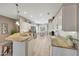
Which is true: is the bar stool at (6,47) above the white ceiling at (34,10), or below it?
below

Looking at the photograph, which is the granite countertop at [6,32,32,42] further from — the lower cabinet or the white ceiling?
the lower cabinet

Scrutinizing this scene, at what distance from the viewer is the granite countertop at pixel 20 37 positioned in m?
2.06

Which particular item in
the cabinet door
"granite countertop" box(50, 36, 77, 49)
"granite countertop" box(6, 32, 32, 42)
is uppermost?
the cabinet door

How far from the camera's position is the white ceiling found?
6.73 ft

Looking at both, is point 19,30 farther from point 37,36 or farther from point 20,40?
point 37,36

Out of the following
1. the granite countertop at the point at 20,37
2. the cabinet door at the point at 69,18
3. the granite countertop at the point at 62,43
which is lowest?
the granite countertop at the point at 62,43

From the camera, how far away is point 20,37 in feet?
6.80

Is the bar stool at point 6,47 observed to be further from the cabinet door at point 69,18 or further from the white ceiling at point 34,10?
the cabinet door at point 69,18

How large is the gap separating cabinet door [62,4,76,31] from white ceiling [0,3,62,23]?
5.5 inches

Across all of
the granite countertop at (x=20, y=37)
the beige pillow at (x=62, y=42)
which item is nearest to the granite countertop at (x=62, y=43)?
the beige pillow at (x=62, y=42)

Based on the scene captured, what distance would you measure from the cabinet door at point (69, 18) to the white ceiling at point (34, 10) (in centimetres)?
14

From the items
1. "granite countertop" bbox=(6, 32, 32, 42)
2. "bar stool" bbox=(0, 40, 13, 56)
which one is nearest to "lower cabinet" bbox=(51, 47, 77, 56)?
"granite countertop" bbox=(6, 32, 32, 42)

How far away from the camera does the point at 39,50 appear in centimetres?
207

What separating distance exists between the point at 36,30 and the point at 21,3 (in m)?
0.50
